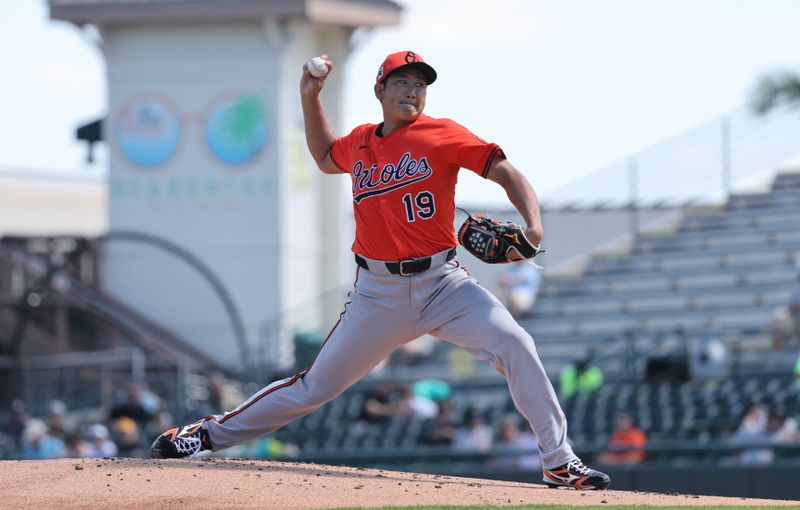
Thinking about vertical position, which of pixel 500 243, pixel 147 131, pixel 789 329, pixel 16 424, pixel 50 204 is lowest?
pixel 16 424

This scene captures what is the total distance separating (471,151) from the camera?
5.98m

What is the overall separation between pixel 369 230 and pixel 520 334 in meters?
0.78

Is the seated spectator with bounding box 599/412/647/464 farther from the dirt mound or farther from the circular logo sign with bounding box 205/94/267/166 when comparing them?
the circular logo sign with bounding box 205/94/267/166

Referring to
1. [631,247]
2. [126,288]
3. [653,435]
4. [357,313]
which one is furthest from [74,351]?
[357,313]

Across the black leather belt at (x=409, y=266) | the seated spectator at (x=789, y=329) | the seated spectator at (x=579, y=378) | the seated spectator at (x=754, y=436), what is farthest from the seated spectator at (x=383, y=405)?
the black leather belt at (x=409, y=266)

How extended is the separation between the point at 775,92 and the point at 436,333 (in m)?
12.8

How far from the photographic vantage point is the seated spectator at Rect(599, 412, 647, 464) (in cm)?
1114

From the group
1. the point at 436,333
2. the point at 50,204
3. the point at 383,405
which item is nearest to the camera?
the point at 436,333

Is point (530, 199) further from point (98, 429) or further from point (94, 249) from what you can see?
point (94, 249)

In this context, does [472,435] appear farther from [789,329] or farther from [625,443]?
[789,329]

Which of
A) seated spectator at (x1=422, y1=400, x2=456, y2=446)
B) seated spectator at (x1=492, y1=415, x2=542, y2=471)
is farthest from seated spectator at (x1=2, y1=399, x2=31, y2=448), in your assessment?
seated spectator at (x1=492, y1=415, x2=542, y2=471)

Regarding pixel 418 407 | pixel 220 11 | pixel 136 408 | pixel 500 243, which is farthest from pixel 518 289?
pixel 500 243

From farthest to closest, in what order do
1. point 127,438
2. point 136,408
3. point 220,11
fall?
point 220,11 < point 136,408 < point 127,438

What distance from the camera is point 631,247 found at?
18.9m
